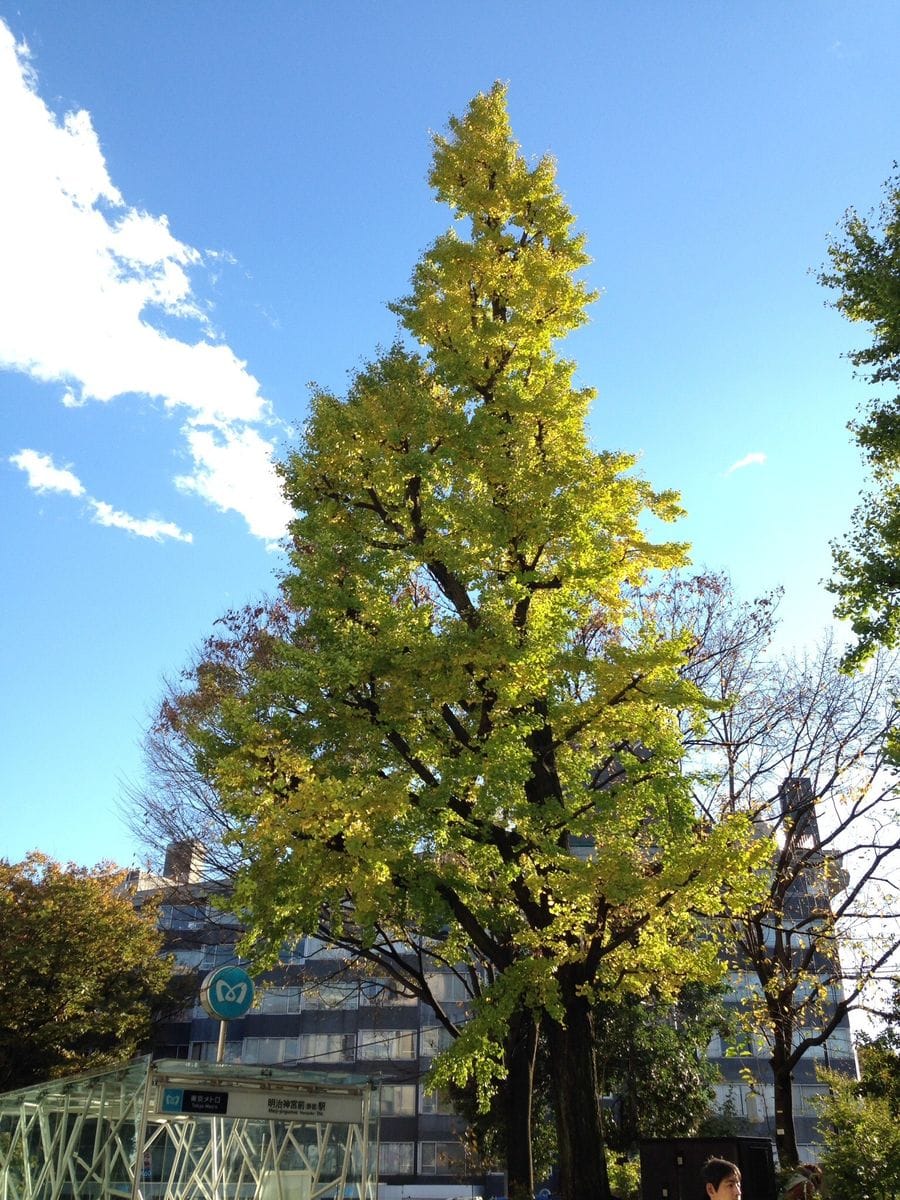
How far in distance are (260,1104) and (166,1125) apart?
9.65ft

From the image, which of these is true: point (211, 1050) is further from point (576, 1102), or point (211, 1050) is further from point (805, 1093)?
point (576, 1102)

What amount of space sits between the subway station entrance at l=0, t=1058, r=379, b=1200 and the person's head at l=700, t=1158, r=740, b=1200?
13.7 ft

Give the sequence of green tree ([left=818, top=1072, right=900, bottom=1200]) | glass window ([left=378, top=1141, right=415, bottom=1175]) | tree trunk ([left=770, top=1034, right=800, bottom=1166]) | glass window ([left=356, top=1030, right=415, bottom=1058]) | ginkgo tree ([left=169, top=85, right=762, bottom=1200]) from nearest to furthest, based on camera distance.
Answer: ginkgo tree ([left=169, top=85, right=762, bottom=1200]) → green tree ([left=818, top=1072, right=900, bottom=1200]) → tree trunk ([left=770, top=1034, right=800, bottom=1166]) → glass window ([left=378, top=1141, right=415, bottom=1175]) → glass window ([left=356, top=1030, right=415, bottom=1058])

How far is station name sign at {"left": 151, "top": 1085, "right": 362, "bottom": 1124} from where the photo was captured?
8.34 metres

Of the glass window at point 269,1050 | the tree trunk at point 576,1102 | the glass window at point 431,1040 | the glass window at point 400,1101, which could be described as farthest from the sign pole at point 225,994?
the glass window at point 269,1050

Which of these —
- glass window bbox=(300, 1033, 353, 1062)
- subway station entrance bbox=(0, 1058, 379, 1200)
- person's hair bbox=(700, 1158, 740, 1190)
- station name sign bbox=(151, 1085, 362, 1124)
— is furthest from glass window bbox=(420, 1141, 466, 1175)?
person's hair bbox=(700, 1158, 740, 1190)

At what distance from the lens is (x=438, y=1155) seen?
30.8 meters

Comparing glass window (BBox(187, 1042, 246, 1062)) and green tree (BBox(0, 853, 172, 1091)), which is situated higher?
green tree (BBox(0, 853, 172, 1091))

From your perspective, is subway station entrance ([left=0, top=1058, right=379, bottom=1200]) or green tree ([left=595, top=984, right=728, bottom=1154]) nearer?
subway station entrance ([left=0, top=1058, right=379, bottom=1200])

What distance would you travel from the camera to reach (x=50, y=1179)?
403 inches

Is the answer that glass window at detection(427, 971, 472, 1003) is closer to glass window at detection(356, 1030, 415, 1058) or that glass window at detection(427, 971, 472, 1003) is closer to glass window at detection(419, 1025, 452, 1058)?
glass window at detection(419, 1025, 452, 1058)

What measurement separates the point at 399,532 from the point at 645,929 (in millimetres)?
5977

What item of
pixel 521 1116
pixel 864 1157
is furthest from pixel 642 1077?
pixel 521 1116

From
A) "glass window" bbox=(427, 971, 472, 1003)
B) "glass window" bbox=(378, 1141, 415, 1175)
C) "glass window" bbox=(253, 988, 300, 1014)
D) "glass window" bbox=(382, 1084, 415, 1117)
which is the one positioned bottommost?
"glass window" bbox=(378, 1141, 415, 1175)
